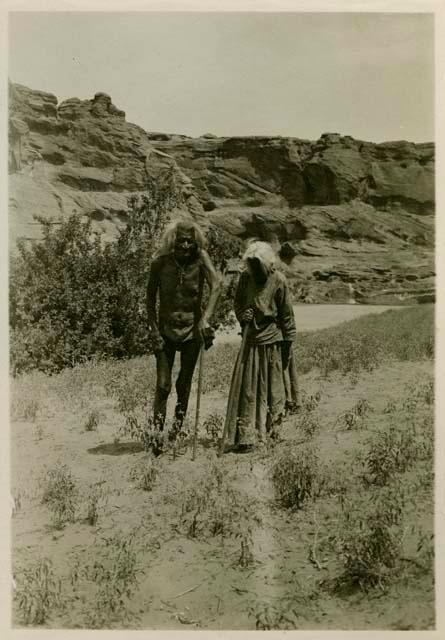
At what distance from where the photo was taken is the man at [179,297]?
428 cm

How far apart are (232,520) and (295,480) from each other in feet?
1.46

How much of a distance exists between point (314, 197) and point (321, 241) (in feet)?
2.68

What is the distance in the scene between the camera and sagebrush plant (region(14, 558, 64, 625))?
11.7 feet

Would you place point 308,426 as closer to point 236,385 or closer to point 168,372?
point 236,385

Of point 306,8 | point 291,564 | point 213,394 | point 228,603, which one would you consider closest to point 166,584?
point 228,603

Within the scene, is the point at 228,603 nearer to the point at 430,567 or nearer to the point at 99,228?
the point at 430,567

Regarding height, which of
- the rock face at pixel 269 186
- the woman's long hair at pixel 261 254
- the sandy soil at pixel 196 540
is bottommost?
the sandy soil at pixel 196 540

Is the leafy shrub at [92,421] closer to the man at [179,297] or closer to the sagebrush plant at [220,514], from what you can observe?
the man at [179,297]

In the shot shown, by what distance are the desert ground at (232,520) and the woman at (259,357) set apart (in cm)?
18

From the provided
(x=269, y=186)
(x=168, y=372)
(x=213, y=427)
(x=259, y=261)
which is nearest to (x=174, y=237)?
(x=259, y=261)

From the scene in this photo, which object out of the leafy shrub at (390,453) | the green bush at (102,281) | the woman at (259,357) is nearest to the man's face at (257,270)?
the woman at (259,357)

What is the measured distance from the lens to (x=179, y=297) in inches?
170

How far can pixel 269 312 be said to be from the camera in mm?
4348

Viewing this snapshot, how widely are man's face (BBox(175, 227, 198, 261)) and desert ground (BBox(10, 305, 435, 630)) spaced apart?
49.9 inches
